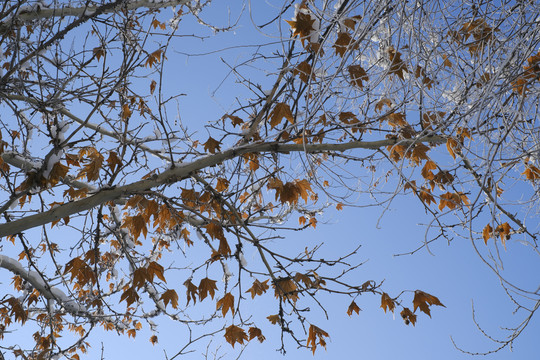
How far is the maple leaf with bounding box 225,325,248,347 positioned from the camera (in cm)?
300

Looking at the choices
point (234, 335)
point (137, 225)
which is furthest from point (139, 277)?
point (234, 335)

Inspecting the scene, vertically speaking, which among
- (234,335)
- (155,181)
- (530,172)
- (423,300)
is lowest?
(423,300)

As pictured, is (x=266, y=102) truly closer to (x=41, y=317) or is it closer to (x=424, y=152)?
(x=424, y=152)

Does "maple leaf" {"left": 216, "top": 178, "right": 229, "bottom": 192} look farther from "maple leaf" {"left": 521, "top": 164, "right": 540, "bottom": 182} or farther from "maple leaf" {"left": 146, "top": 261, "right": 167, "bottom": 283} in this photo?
"maple leaf" {"left": 521, "top": 164, "right": 540, "bottom": 182}

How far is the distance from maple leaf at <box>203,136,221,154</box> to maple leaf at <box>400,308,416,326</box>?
66.9 inches

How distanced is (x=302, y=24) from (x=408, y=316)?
2083 millimetres

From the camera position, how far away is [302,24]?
2256 millimetres

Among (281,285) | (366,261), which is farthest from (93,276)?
(366,261)

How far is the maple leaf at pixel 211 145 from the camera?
301 cm

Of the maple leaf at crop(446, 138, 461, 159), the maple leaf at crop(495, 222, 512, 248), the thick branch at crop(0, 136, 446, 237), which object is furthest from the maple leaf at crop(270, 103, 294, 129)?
the maple leaf at crop(495, 222, 512, 248)

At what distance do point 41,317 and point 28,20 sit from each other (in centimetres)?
306

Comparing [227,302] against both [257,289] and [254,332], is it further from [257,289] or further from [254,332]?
[254,332]

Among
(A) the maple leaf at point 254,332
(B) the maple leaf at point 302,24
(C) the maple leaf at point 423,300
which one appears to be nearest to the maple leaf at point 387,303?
(C) the maple leaf at point 423,300

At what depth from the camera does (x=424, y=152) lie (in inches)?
116
